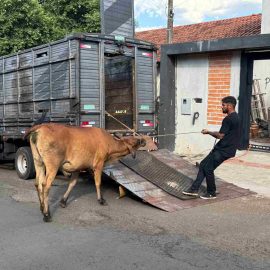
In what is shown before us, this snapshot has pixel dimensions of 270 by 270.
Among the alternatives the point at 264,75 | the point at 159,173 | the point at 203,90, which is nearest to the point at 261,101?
the point at 264,75

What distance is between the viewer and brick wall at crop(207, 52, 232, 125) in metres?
12.7

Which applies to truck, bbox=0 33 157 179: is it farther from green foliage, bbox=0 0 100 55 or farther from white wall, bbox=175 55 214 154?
green foliage, bbox=0 0 100 55

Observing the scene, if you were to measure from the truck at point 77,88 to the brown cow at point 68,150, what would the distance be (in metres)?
1.63

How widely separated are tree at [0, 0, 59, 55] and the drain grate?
10607 mm

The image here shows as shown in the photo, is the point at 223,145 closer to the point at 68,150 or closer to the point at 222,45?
the point at 68,150

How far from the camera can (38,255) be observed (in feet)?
16.8

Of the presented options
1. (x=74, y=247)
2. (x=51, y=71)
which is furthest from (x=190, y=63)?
(x=74, y=247)

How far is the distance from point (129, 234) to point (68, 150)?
1.91 m

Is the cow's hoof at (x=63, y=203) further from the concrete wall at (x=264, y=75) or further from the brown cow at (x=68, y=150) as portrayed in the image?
the concrete wall at (x=264, y=75)

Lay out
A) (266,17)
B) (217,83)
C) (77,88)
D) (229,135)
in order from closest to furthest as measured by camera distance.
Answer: (229,135) < (77,88) < (217,83) < (266,17)

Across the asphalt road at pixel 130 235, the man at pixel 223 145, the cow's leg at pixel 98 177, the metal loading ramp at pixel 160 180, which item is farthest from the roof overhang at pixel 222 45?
the cow's leg at pixel 98 177

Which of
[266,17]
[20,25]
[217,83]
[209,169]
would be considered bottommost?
[209,169]

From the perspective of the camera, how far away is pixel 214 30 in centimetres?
2352

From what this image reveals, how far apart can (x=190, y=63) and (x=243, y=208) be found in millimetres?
7112
